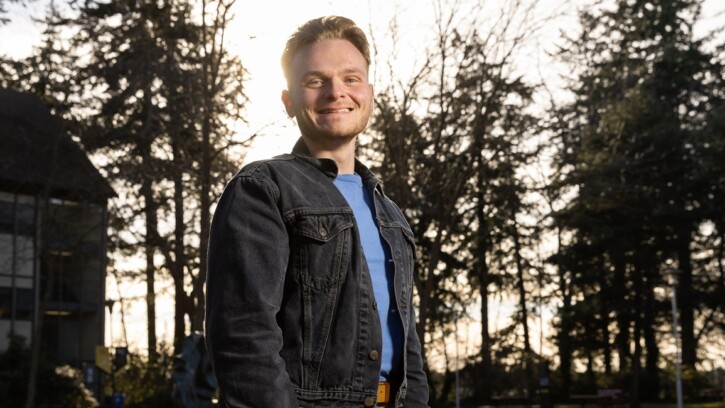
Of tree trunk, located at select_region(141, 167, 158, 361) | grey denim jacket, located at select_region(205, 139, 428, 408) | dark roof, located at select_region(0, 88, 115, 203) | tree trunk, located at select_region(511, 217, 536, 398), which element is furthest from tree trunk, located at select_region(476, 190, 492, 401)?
grey denim jacket, located at select_region(205, 139, 428, 408)

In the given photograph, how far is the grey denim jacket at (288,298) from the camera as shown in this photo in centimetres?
254

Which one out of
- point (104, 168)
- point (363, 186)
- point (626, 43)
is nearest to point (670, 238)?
point (626, 43)

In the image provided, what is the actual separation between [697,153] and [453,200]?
84.5 feet

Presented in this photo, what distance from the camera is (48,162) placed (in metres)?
32.0

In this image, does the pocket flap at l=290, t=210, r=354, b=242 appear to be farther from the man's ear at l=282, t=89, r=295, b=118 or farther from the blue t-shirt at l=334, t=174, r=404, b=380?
the man's ear at l=282, t=89, r=295, b=118

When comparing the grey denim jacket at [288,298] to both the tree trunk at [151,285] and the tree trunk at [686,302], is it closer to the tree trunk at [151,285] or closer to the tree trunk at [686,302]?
the tree trunk at [151,285]

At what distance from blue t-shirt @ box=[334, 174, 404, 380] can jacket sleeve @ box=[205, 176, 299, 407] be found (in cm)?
26

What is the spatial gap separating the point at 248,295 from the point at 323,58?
2.42 feet

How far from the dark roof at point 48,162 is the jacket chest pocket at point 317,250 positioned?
20840 mm

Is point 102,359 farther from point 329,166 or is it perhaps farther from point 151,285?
point 329,166

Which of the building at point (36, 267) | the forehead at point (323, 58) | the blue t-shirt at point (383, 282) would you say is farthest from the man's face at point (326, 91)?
the building at point (36, 267)

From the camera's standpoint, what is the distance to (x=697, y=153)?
Result: 4144 centimetres

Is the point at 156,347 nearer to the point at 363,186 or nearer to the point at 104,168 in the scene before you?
the point at 104,168

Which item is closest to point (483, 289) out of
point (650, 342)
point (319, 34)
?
point (650, 342)
